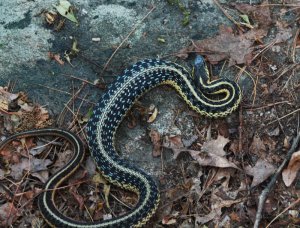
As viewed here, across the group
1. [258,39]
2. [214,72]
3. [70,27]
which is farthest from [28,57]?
[258,39]

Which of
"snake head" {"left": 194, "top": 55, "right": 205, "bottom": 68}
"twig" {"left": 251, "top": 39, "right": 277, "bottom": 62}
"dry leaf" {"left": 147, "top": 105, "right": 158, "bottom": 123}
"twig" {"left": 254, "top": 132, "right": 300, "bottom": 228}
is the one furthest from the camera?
"twig" {"left": 251, "top": 39, "right": 277, "bottom": 62}

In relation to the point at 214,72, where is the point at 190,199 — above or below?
below

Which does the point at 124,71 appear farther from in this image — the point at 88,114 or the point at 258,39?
the point at 258,39

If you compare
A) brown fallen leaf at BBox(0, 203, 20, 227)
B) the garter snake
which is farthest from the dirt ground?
the garter snake

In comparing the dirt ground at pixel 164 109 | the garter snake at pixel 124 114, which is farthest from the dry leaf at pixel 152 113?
the garter snake at pixel 124 114

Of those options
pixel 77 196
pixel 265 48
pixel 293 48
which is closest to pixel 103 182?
pixel 77 196

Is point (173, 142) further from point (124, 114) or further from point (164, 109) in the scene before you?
point (124, 114)

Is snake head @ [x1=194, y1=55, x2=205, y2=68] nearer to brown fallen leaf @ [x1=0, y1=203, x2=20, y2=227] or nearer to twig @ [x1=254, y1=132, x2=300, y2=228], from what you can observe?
twig @ [x1=254, y1=132, x2=300, y2=228]
